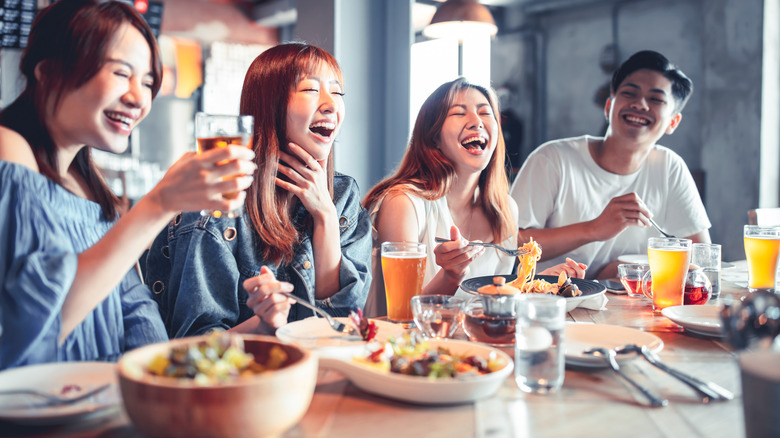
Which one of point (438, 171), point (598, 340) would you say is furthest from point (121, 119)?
point (438, 171)

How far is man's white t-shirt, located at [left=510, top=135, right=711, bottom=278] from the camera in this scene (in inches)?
119

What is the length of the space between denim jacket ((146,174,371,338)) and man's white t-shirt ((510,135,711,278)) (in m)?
1.43

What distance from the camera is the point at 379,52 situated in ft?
11.7

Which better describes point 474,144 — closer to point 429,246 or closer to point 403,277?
point 429,246

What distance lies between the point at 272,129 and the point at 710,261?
1.41m

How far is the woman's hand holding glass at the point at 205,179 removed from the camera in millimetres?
1063

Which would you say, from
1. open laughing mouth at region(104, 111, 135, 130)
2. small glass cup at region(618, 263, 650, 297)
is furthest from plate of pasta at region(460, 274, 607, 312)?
open laughing mouth at region(104, 111, 135, 130)

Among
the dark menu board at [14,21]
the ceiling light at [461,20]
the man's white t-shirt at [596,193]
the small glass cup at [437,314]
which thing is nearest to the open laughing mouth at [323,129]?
Answer: the small glass cup at [437,314]

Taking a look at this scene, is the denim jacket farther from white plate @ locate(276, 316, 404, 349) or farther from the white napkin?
the white napkin

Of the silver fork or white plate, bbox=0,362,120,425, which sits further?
the silver fork

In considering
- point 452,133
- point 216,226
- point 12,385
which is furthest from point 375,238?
point 12,385

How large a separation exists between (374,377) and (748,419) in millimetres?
518

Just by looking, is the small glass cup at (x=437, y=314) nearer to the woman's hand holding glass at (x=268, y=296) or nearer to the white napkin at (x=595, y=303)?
the woman's hand holding glass at (x=268, y=296)

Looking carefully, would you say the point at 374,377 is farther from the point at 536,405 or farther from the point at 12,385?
the point at 12,385
